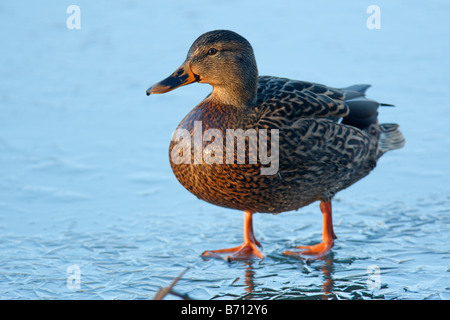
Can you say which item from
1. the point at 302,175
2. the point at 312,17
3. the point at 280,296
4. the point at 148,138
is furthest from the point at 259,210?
the point at 312,17

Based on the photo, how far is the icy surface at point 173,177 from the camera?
13.5 ft

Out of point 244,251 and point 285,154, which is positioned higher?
point 285,154

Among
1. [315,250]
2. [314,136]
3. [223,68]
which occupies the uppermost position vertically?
[223,68]

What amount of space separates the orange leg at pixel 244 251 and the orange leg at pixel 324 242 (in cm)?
20

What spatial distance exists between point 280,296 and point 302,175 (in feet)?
2.69

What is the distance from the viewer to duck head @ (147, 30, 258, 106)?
14.2 feet

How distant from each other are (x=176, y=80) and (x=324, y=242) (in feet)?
4.55

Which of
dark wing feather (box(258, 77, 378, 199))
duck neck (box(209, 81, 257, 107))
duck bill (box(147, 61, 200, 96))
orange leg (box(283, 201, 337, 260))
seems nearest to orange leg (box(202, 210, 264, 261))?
orange leg (box(283, 201, 337, 260))

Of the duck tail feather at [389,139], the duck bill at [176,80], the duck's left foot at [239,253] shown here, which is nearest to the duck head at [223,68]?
the duck bill at [176,80]

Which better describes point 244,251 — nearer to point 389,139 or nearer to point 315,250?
point 315,250

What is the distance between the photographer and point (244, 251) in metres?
4.53

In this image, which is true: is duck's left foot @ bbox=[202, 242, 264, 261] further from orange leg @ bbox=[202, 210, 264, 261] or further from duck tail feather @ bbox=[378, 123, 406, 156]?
duck tail feather @ bbox=[378, 123, 406, 156]

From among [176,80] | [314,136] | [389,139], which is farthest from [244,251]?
[389,139]
